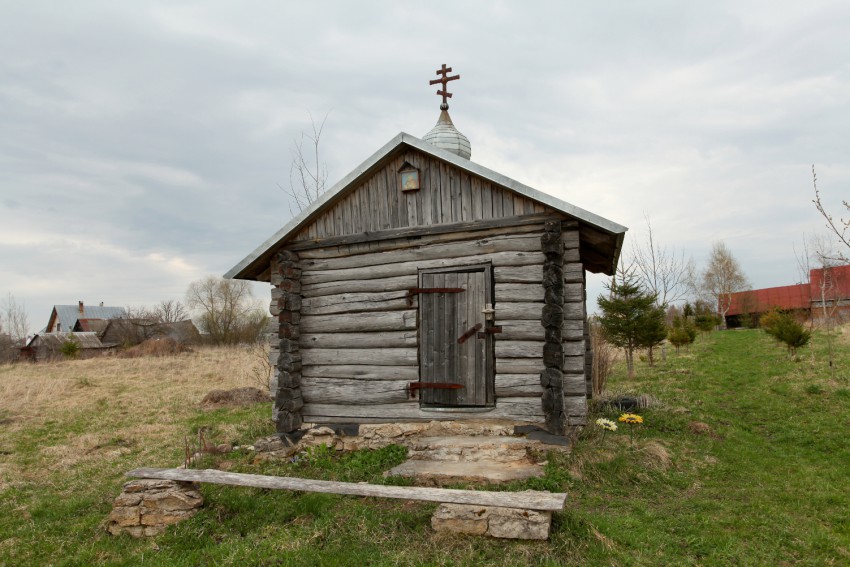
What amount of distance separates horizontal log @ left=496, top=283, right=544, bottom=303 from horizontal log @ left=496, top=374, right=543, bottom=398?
1152mm

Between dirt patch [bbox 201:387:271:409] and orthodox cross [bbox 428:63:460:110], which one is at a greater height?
orthodox cross [bbox 428:63:460:110]

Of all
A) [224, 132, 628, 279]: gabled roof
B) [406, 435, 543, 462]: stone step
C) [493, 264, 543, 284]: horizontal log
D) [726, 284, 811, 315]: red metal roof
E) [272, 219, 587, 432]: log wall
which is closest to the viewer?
[406, 435, 543, 462]: stone step

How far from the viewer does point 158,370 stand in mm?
24203

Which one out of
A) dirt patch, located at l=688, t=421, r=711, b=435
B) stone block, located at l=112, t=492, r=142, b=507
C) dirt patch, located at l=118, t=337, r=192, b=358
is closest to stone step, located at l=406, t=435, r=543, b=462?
stone block, located at l=112, t=492, r=142, b=507

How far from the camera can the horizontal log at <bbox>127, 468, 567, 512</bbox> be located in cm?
519

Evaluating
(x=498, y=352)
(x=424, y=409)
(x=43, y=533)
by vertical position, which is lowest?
(x=43, y=533)

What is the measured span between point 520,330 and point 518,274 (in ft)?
2.82

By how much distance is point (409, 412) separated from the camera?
869 cm

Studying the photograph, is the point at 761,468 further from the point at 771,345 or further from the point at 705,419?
the point at 771,345

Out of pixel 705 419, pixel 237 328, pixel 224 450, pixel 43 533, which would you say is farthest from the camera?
pixel 237 328

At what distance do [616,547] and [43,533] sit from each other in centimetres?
641

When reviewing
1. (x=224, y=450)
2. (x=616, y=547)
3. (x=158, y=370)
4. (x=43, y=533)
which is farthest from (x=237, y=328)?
(x=616, y=547)

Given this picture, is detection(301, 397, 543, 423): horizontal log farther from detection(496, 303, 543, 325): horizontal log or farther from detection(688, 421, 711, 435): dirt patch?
detection(688, 421, 711, 435): dirt patch

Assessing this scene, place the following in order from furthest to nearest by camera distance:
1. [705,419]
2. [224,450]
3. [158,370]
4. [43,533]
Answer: [158,370] < [705,419] < [224,450] < [43,533]
